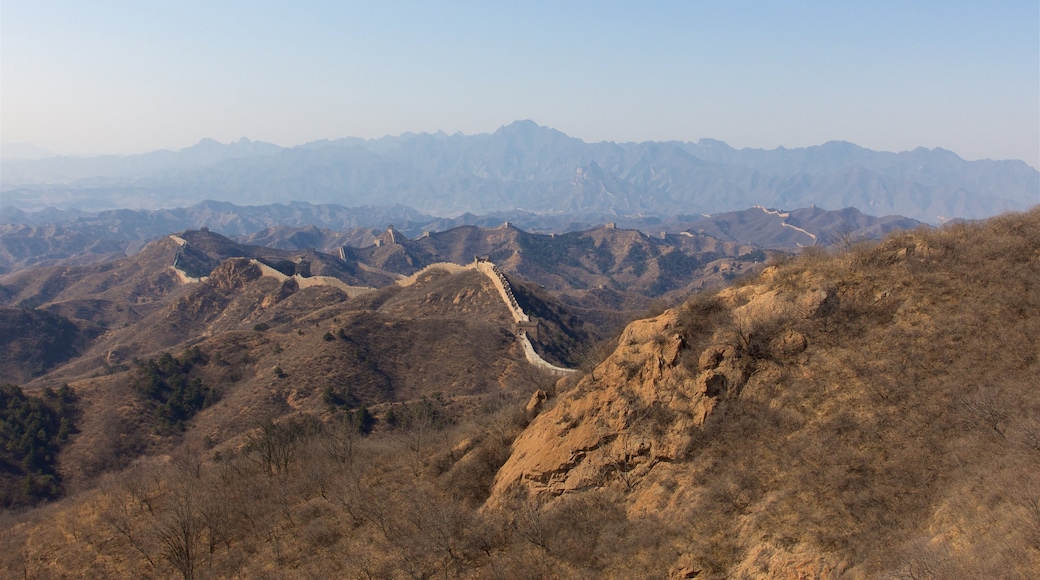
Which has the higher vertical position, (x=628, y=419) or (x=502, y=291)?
(x=628, y=419)

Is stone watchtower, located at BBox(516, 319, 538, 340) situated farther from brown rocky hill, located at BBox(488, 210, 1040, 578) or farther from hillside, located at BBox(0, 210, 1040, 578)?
brown rocky hill, located at BBox(488, 210, 1040, 578)

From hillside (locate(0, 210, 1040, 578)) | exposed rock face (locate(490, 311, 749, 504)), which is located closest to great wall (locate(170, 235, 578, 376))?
hillside (locate(0, 210, 1040, 578))

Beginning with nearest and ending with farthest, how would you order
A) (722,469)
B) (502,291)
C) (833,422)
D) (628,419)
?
(833,422)
(722,469)
(628,419)
(502,291)

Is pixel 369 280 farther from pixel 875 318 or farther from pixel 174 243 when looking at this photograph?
pixel 875 318

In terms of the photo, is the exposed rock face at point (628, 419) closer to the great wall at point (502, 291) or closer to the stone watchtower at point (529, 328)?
the great wall at point (502, 291)

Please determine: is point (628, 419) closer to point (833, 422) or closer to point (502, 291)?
point (833, 422)

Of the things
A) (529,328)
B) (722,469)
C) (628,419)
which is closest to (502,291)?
(529,328)

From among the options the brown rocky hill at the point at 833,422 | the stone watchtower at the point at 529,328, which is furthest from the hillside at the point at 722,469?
the stone watchtower at the point at 529,328

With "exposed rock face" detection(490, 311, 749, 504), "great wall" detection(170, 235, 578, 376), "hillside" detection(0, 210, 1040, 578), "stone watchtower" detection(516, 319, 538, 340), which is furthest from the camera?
"stone watchtower" detection(516, 319, 538, 340)

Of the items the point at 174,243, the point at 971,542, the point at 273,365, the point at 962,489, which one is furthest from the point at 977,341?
the point at 174,243

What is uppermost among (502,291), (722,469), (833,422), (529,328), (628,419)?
(833,422)
